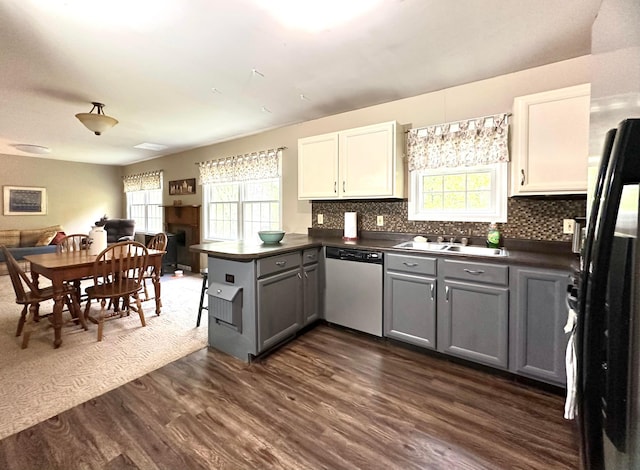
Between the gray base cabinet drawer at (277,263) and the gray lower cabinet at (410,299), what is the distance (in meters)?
0.82

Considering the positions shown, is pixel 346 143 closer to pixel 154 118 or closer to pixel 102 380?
pixel 154 118

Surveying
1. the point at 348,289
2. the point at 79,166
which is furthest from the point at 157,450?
the point at 79,166

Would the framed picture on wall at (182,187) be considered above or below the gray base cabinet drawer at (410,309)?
above

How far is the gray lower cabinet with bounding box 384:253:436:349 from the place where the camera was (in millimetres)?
2369

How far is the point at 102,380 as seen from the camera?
6.92 feet

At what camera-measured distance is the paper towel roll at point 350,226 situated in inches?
129

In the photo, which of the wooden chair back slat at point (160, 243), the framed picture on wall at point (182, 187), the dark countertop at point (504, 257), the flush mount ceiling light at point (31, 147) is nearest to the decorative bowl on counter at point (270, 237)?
the dark countertop at point (504, 257)

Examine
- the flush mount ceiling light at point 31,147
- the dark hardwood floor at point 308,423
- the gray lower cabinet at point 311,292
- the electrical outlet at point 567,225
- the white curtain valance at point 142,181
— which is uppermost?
the flush mount ceiling light at point 31,147

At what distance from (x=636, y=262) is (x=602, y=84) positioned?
1.73ft

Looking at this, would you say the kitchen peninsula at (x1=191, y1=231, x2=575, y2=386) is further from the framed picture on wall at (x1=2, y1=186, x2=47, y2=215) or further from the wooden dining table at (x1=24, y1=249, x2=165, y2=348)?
the framed picture on wall at (x1=2, y1=186, x2=47, y2=215)

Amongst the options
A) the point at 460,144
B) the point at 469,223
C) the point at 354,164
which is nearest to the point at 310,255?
the point at 354,164

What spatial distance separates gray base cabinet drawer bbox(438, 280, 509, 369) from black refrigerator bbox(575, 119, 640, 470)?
167 cm

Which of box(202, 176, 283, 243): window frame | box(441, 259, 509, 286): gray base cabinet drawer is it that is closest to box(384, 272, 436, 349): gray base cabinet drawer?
box(441, 259, 509, 286): gray base cabinet drawer

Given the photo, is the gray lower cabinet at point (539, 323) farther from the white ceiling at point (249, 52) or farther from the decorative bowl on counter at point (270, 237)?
the decorative bowl on counter at point (270, 237)
